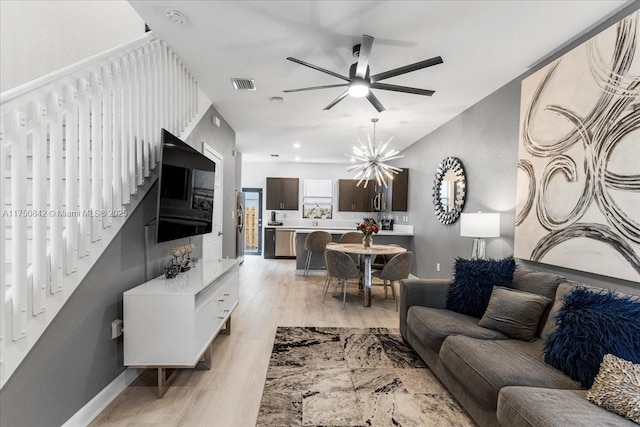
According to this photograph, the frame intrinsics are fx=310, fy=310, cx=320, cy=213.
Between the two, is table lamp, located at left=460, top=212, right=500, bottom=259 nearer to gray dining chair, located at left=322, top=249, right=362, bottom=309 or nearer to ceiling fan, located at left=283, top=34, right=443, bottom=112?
ceiling fan, located at left=283, top=34, right=443, bottom=112

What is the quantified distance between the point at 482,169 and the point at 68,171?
13.4 feet

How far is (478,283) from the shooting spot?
2.69 m

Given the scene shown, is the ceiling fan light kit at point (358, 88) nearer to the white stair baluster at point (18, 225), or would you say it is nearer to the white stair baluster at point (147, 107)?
the white stair baluster at point (147, 107)

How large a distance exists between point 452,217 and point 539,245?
A: 1829mm

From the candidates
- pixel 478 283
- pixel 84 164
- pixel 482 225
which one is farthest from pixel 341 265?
pixel 84 164

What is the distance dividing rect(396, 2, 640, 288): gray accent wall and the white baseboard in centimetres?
355

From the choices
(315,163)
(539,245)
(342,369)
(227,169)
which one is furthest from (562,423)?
(315,163)

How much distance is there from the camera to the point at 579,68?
2443 millimetres

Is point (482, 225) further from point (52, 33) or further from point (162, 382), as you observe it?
point (52, 33)

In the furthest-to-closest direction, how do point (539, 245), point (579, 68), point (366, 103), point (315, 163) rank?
point (315, 163) < point (366, 103) < point (539, 245) < point (579, 68)

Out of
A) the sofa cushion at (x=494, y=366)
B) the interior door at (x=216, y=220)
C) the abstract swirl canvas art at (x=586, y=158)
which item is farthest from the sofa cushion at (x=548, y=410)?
the interior door at (x=216, y=220)

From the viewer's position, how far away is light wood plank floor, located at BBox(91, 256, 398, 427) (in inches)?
79.1

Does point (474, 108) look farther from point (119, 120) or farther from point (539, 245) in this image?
point (119, 120)

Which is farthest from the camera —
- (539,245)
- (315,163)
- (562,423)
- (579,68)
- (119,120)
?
(315,163)
